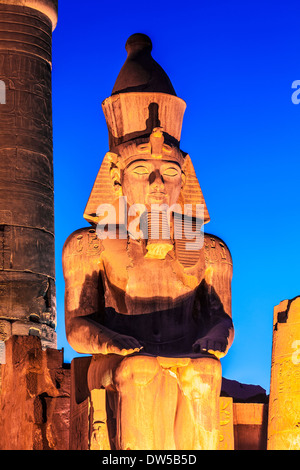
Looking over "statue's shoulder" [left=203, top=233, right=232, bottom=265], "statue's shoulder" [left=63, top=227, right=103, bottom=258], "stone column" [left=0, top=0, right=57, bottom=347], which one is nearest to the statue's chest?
"statue's shoulder" [left=63, top=227, right=103, bottom=258]

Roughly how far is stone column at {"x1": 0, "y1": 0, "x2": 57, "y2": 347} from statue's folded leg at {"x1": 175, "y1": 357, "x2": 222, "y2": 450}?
8.57 m

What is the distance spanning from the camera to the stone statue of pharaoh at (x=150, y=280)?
29.2ft

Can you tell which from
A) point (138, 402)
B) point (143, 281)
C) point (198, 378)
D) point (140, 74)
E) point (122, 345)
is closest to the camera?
point (138, 402)

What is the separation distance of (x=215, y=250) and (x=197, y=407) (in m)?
1.65

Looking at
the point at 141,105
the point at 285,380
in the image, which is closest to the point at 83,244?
the point at 141,105

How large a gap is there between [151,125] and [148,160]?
41 cm

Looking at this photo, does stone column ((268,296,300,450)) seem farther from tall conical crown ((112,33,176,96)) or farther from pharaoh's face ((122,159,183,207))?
tall conical crown ((112,33,176,96))

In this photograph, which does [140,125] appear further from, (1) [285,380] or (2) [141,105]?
(1) [285,380]

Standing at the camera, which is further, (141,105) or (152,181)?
(141,105)

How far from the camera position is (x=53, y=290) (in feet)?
60.1

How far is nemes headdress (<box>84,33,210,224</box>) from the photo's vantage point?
9898 mm

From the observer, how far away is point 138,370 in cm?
880
